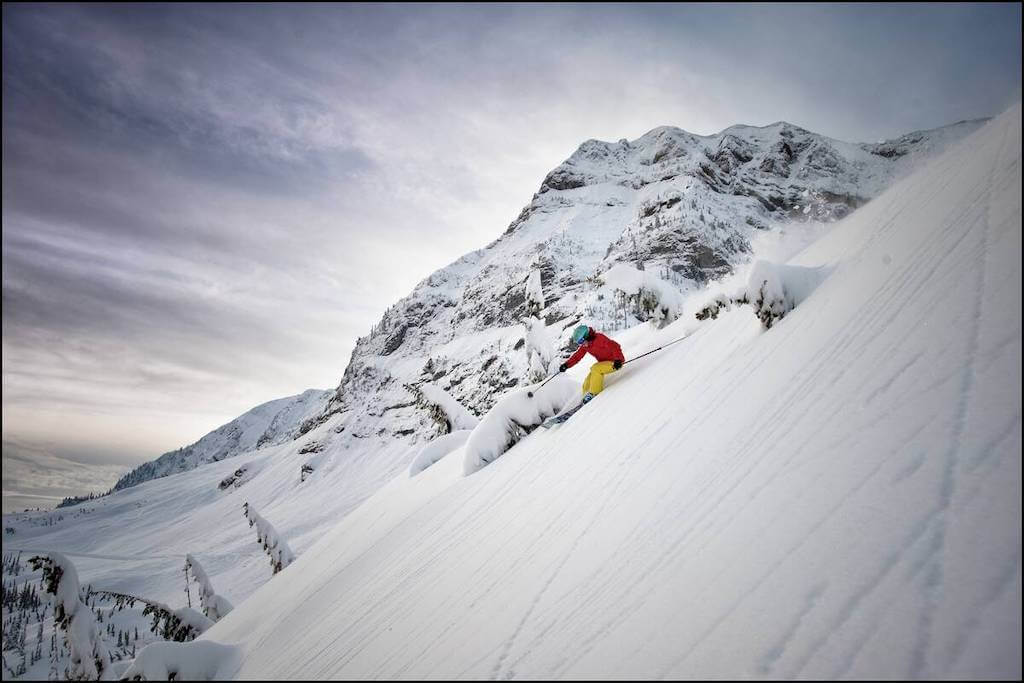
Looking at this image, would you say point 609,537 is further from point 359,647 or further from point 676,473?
point 359,647

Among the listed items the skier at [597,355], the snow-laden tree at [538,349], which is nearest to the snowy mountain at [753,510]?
the skier at [597,355]

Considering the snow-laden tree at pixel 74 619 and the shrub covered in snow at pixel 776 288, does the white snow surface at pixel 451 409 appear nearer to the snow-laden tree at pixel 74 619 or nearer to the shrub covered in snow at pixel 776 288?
the snow-laden tree at pixel 74 619

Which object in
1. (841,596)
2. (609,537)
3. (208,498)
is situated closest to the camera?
(841,596)

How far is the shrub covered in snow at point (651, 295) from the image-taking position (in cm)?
755

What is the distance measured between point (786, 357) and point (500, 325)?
2015 inches

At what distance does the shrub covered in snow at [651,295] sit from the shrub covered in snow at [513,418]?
248cm

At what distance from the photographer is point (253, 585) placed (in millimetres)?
21328

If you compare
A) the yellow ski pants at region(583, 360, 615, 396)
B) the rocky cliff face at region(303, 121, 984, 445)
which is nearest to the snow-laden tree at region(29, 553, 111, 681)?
the yellow ski pants at region(583, 360, 615, 396)

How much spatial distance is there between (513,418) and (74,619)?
12.0m

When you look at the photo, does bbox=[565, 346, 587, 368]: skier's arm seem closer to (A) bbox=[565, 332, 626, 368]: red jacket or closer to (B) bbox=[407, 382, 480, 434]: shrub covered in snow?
(A) bbox=[565, 332, 626, 368]: red jacket

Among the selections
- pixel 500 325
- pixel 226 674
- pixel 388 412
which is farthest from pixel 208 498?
pixel 226 674

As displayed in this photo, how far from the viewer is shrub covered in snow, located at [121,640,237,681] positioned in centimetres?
305

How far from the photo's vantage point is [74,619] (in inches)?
384

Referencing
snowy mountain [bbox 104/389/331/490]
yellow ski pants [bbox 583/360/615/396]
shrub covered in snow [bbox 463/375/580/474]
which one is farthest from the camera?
snowy mountain [bbox 104/389/331/490]
